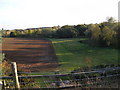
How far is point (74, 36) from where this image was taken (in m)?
44.7

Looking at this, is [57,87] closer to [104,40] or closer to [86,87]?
[86,87]

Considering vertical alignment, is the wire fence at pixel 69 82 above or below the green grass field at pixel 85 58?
above

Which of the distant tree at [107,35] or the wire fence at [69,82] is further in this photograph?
the distant tree at [107,35]

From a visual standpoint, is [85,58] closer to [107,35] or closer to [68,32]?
[107,35]

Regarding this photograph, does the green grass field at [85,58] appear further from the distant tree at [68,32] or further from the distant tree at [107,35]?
the distant tree at [68,32]

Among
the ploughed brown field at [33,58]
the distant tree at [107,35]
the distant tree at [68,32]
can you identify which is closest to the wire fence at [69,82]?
the ploughed brown field at [33,58]

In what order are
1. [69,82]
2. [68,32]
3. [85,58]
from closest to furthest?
[69,82] → [85,58] → [68,32]

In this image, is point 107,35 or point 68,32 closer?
point 107,35

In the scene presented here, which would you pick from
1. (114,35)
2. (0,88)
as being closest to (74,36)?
(114,35)

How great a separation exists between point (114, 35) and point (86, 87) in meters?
22.8

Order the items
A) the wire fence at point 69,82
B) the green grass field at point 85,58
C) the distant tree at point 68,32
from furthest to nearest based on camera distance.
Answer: the distant tree at point 68,32, the green grass field at point 85,58, the wire fence at point 69,82

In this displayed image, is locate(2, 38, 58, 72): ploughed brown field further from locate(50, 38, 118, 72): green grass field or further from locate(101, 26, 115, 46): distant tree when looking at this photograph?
locate(101, 26, 115, 46): distant tree

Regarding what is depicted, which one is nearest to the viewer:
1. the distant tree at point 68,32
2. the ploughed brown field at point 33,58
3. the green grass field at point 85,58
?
the ploughed brown field at point 33,58

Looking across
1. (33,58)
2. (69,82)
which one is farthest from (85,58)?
(69,82)
